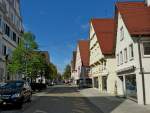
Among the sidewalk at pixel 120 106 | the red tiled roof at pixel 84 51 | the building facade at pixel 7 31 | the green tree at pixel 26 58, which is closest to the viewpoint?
the sidewalk at pixel 120 106

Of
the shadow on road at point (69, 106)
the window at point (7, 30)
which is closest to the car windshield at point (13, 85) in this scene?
the shadow on road at point (69, 106)

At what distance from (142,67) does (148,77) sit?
850 mm

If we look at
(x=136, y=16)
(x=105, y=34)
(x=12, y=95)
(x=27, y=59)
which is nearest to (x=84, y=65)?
(x=105, y=34)

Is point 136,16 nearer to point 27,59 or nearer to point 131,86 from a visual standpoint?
point 131,86

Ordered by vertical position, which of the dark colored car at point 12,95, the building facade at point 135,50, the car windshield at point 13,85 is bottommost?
the dark colored car at point 12,95

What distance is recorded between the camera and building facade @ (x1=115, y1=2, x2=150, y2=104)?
69.2ft

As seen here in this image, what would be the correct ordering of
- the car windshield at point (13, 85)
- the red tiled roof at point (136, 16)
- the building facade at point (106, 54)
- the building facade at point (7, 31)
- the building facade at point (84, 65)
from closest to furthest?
A: the car windshield at point (13, 85), the red tiled roof at point (136, 16), the building facade at point (106, 54), the building facade at point (7, 31), the building facade at point (84, 65)

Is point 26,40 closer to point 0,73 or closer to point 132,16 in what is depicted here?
point 0,73

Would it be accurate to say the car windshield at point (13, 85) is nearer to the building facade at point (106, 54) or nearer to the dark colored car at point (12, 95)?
the dark colored car at point (12, 95)

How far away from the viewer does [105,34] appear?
1795 inches

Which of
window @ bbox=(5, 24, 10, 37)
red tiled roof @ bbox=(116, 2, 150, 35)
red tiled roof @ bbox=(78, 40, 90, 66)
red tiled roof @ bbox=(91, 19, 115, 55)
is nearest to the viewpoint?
red tiled roof @ bbox=(116, 2, 150, 35)

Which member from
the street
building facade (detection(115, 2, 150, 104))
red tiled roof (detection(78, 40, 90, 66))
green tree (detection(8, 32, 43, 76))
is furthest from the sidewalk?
red tiled roof (detection(78, 40, 90, 66))

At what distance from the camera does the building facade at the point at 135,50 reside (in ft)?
69.2

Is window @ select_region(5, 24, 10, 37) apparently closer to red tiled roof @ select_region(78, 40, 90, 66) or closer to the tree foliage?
the tree foliage
